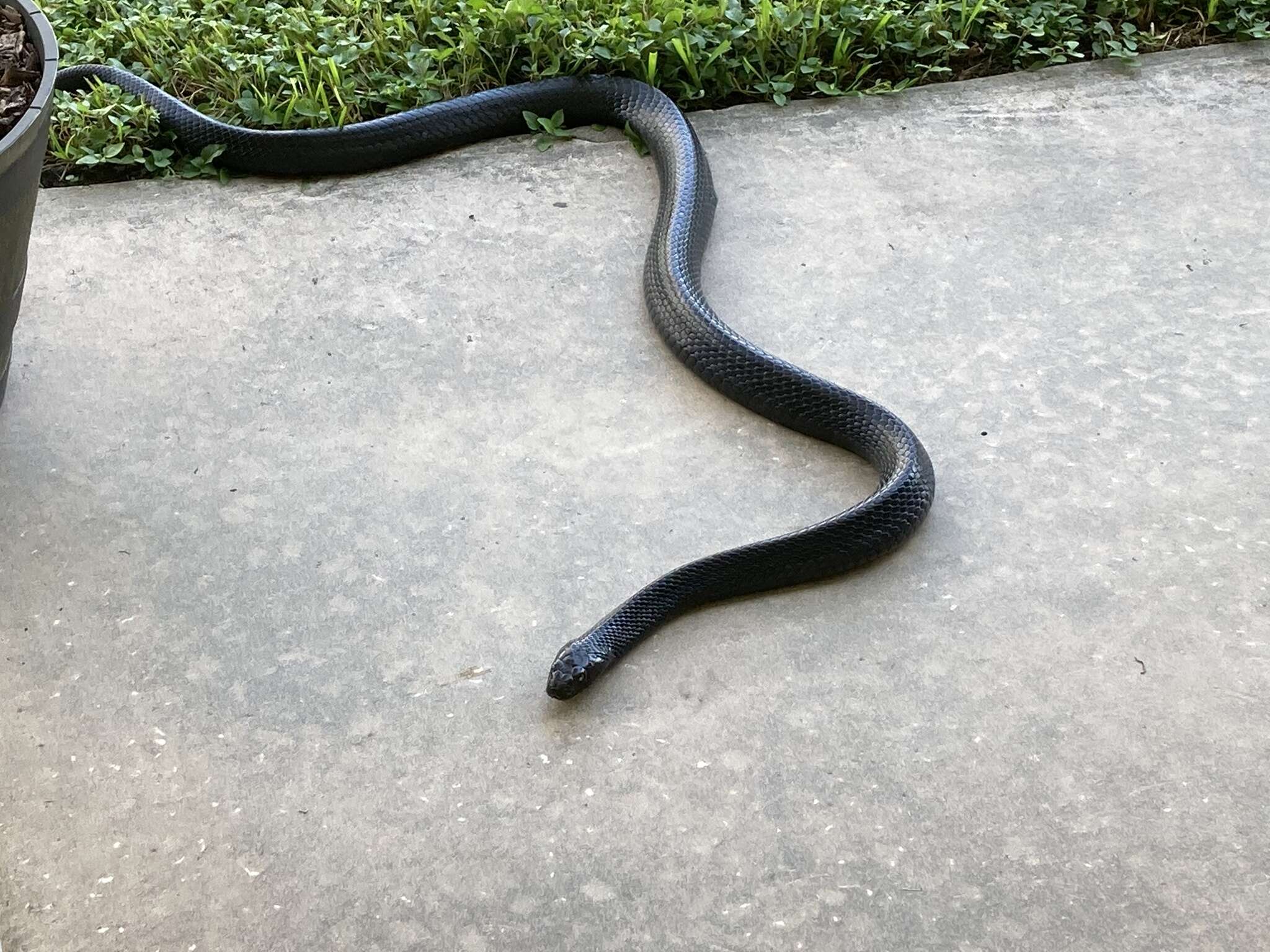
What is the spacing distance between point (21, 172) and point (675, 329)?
1.53m

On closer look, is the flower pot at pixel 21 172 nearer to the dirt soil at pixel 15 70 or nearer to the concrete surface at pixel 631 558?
the dirt soil at pixel 15 70

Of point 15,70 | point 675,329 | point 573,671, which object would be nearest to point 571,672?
point 573,671

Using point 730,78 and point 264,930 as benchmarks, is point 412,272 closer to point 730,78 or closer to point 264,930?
point 730,78

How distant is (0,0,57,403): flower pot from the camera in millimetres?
2518

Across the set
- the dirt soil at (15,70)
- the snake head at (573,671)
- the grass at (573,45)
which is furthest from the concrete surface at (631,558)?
the dirt soil at (15,70)

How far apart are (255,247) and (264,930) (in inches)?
85.1

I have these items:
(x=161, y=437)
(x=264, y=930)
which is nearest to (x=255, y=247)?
(x=161, y=437)

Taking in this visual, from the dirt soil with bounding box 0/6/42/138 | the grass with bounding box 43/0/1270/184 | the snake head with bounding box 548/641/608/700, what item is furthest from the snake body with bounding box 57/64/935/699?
the dirt soil with bounding box 0/6/42/138

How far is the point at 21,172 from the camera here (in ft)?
8.44

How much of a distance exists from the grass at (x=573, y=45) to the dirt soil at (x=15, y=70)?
1119 mm

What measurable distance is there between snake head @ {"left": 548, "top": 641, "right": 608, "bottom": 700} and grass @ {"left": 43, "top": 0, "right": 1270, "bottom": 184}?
233 centimetres

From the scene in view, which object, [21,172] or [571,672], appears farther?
[21,172]

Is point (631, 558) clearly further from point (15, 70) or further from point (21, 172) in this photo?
point (15, 70)

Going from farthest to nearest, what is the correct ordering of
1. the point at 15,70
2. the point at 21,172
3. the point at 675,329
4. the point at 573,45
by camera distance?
the point at 573,45 < the point at 675,329 < the point at 15,70 < the point at 21,172
